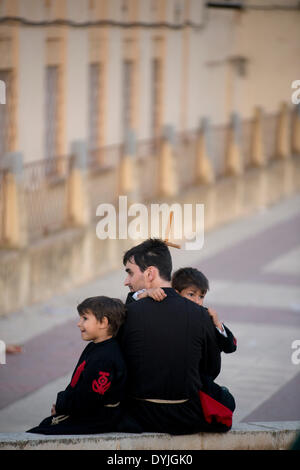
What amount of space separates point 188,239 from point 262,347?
7.17 metres

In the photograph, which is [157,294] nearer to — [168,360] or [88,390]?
Result: [168,360]

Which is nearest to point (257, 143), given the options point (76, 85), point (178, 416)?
point (76, 85)

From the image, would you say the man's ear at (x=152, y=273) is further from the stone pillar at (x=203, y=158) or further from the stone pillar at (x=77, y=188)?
the stone pillar at (x=203, y=158)

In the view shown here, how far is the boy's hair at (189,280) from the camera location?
26.9 feet

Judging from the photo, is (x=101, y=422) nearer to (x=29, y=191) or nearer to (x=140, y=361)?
(x=140, y=361)

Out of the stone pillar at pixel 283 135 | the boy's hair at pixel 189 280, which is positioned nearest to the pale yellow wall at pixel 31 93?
the stone pillar at pixel 283 135

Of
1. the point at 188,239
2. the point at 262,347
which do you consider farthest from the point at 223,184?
the point at 262,347

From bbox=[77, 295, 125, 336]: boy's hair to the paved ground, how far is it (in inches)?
100.0

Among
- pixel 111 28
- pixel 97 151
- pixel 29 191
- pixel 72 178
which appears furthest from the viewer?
pixel 111 28

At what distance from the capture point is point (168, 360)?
23.8ft

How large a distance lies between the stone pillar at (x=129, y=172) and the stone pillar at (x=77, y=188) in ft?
5.57

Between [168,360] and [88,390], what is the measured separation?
492 millimetres

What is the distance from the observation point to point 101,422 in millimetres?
7348

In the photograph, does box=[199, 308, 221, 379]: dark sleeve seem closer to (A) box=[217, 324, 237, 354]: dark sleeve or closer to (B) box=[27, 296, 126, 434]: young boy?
(A) box=[217, 324, 237, 354]: dark sleeve
